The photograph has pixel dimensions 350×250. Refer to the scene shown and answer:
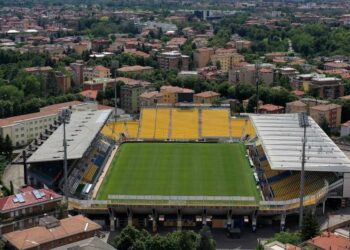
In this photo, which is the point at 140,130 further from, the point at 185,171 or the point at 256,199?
the point at 256,199

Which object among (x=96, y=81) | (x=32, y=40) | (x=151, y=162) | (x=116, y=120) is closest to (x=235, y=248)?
(x=151, y=162)

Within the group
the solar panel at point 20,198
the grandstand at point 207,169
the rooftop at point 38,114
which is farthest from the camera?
the rooftop at point 38,114

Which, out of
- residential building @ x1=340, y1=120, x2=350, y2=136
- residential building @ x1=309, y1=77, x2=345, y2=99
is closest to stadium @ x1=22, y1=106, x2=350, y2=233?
residential building @ x1=340, y1=120, x2=350, y2=136

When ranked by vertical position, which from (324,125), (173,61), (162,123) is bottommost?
(324,125)

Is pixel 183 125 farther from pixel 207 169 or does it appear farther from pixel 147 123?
pixel 207 169

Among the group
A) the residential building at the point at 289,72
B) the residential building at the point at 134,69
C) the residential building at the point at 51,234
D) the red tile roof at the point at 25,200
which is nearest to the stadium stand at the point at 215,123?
the red tile roof at the point at 25,200

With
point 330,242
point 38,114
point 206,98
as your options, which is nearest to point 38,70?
point 38,114

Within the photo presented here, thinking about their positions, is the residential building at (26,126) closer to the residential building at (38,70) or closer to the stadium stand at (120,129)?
the stadium stand at (120,129)
